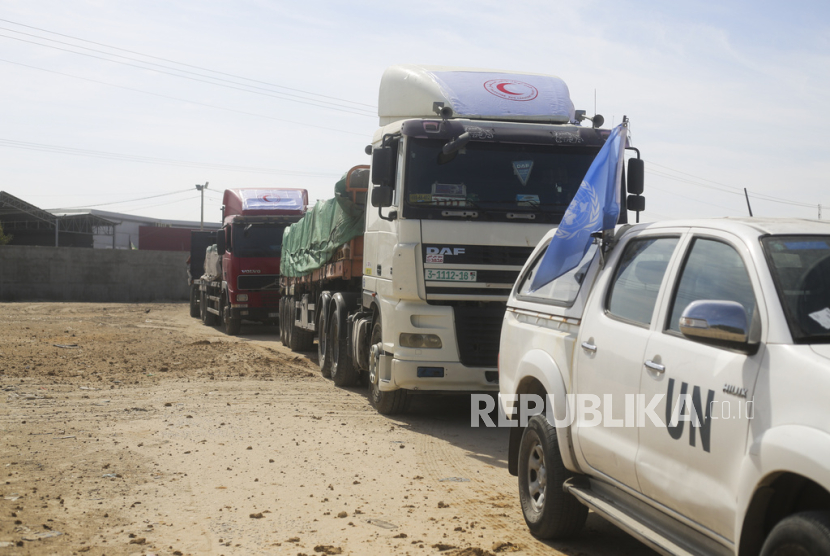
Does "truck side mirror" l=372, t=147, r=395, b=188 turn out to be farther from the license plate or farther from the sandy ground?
the sandy ground

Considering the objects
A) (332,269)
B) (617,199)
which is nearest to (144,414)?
(332,269)

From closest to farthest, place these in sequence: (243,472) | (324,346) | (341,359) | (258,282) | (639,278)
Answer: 1. (639,278)
2. (243,472)
3. (341,359)
4. (324,346)
5. (258,282)

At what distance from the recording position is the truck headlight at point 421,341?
9.09 m

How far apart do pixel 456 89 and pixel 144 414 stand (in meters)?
5.30

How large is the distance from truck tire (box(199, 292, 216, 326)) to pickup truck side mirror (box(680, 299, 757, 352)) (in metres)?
24.7

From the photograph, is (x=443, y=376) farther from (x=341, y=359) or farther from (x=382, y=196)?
(x=341, y=359)

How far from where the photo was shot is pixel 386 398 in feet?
32.6

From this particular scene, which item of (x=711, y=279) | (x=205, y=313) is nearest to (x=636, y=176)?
(x=711, y=279)

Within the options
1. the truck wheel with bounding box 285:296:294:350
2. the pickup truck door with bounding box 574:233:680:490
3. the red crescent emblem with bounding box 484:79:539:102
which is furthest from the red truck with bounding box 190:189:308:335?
the pickup truck door with bounding box 574:233:680:490

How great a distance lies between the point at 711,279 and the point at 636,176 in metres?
5.02

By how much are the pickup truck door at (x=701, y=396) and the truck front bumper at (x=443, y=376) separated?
5.01 meters

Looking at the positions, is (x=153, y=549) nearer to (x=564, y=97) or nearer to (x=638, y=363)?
(x=638, y=363)

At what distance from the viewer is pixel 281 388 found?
40.0 feet

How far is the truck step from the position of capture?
3594 mm
